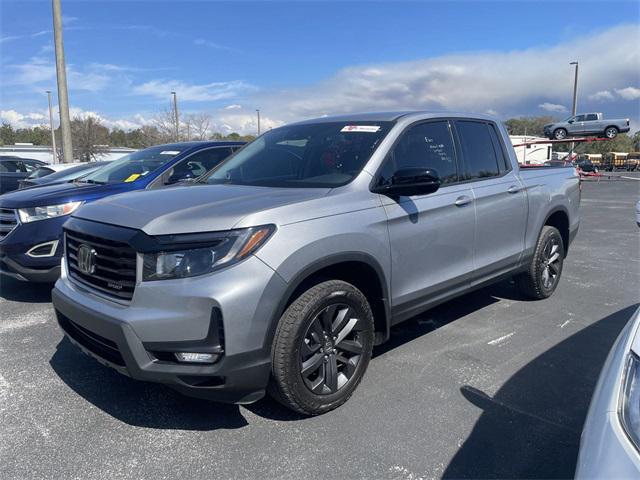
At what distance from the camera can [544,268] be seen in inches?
206

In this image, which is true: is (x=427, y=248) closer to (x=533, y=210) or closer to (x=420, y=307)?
(x=420, y=307)

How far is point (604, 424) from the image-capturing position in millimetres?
1640

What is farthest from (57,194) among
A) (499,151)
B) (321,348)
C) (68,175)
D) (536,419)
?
(536,419)

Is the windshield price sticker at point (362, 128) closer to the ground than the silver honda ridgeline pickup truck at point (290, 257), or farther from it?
farther from it

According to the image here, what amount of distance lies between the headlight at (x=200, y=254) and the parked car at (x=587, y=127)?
36941 mm

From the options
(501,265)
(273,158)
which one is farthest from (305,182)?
(501,265)

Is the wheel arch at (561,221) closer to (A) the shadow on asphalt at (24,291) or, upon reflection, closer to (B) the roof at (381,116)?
(B) the roof at (381,116)

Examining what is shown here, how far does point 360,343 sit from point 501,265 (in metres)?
1.97

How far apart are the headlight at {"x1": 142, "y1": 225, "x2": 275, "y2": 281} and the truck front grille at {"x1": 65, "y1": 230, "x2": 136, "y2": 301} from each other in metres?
0.16

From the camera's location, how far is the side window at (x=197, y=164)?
19.1ft

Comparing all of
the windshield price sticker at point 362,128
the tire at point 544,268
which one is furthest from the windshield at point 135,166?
the tire at point 544,268

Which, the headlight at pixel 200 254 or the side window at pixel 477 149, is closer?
the headlight at pixel 200 254

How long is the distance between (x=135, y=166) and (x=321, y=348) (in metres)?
4.36

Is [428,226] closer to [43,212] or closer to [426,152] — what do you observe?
[426,152]
